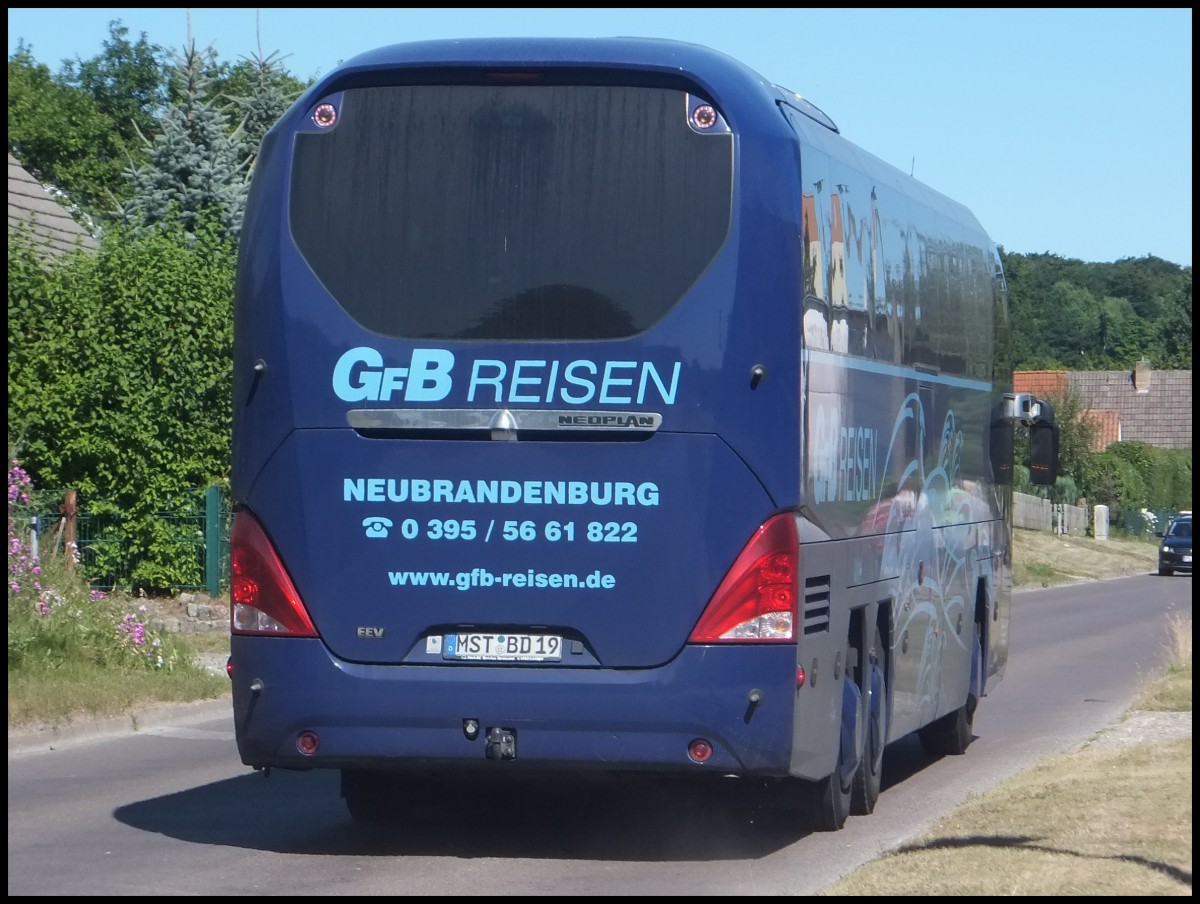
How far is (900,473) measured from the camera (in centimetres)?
1189

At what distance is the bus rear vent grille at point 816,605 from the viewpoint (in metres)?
9.15

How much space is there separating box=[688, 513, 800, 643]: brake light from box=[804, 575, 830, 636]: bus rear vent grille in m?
0.22

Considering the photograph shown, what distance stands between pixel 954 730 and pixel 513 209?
287 inches

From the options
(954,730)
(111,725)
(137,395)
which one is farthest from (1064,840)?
(137,395)

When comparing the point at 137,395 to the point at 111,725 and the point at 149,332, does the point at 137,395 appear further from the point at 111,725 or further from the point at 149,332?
the point at 111,725

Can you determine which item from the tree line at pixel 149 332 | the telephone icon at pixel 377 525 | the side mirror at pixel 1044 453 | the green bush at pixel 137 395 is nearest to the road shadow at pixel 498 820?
the telephone icon at pixel 377 525

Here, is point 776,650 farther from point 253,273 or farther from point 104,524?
point 104,524

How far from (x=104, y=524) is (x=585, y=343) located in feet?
58.4

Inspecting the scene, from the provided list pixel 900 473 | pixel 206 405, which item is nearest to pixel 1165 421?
pixel 206 405

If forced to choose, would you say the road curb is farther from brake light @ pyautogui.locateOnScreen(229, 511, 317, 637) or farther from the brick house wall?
the brick house wall

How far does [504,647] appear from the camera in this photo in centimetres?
903

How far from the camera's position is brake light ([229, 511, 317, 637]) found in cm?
916

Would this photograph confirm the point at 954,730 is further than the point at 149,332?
No

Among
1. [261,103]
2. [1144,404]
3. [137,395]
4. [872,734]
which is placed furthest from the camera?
[1144,404]
